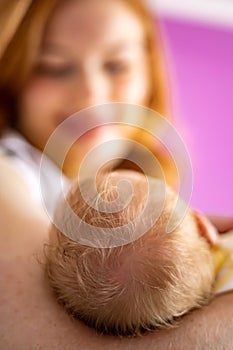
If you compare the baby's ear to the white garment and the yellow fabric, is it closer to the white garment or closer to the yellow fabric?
the yellow fabric

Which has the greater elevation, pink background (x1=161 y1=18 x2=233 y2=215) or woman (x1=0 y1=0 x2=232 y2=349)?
woman (x1=0 y1=0 x2=232 y2=349)

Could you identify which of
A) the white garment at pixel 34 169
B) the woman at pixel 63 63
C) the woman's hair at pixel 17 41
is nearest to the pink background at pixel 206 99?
the woman at pixel 63 63

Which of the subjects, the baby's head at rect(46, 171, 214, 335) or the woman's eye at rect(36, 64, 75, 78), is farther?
the woman's eye at rect(36, 64, 75, 78)

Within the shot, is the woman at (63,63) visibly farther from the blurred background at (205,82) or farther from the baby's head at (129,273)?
the blurred background at (205,82)

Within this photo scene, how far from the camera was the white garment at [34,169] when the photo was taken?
75 cm

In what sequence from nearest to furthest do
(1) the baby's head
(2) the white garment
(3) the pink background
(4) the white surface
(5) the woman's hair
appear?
(1) the baby's head
(2) the white garment
(5) the woman's hair
(3) the pink background
(4) the white surface

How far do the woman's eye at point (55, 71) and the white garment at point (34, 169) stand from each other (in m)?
0.14

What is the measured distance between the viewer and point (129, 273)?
491 mm

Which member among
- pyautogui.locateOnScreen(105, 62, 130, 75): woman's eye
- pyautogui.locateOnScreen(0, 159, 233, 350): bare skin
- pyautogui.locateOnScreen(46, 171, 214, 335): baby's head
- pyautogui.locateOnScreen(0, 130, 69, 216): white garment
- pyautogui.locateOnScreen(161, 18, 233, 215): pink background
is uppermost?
pyautogui.locateOnScreen(46, 171, 214, 335): baby's head

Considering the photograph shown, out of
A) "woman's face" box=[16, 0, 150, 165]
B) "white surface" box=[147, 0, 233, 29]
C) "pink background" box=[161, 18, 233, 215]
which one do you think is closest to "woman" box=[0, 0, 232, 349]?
"woman's face" box=[16, 0, 150, 165]

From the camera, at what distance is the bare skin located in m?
0.50

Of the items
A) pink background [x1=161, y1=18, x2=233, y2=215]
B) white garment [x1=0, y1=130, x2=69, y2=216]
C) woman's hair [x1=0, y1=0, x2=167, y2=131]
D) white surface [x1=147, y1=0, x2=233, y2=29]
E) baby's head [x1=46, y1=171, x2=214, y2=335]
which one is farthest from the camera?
white surface [x1=147, y1=0, x2=233, y2=29]

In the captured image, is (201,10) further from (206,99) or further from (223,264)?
(223,264)

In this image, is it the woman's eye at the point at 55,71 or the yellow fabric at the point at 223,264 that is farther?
the woman's eye at the point at 55,71
